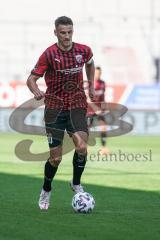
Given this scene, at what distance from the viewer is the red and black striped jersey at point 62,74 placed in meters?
9.55

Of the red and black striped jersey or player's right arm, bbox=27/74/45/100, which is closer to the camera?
player's right arm, bbox=27/74/45/100

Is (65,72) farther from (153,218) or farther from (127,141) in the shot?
(127,141)

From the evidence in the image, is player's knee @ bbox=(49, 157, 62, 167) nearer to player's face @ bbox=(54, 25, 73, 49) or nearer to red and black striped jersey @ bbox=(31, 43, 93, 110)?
red and black striped jersey @ bbox=(31, 43, 93, 110)

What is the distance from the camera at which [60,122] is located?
9688 mm

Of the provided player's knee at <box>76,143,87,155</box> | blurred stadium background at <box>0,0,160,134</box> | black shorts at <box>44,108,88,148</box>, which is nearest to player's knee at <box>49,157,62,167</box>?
black shorts at <box>44,108,88,148</box>

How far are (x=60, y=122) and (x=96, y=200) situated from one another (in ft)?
5.96

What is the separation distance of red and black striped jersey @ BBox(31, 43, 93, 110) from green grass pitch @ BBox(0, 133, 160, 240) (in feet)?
4.76

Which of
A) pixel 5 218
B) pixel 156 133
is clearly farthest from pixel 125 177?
pixel 156 133

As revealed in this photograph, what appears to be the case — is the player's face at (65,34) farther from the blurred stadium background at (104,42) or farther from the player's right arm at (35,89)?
the blurred stadium background at (104,42)

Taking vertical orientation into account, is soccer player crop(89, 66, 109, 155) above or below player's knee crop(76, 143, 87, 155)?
below

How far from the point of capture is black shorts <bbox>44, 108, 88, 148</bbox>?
31.7 ft

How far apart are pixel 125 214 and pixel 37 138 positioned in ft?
61.7

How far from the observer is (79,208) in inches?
368

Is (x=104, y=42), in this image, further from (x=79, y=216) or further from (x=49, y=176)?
(x=79, y=216)
